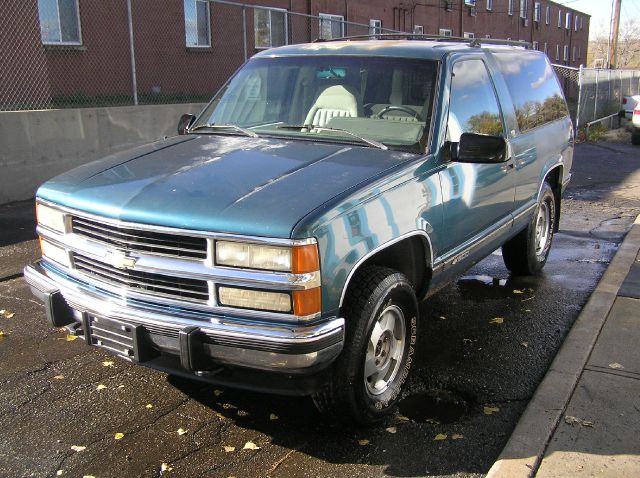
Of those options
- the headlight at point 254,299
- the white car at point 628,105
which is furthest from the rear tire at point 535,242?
the white car at point 628,105

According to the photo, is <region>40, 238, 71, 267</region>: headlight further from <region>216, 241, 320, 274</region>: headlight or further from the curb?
the curb

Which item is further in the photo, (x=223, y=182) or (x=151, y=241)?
(x=223, y=182)

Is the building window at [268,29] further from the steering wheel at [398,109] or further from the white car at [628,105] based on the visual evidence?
the steering wheel at [398,109]

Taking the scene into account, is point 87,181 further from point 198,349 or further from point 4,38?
point 4,38

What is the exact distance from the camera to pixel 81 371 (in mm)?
4184

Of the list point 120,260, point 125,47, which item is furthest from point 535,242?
point 125,47

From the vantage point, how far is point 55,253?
3.68m

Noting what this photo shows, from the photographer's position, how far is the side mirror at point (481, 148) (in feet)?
12.7

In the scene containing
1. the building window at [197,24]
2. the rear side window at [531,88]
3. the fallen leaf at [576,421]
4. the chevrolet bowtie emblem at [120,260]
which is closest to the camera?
the chevrolet bowtie emblem at [120,260]

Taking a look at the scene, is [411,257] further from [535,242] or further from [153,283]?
[535,242]

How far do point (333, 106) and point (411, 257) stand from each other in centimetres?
117

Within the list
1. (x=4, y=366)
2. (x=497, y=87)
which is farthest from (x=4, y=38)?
(x=497, y=87)

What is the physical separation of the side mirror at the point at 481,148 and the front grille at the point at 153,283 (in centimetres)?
181

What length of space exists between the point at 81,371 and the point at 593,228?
21.1ft
